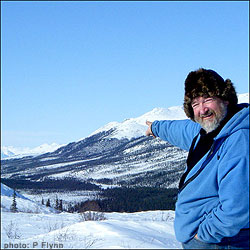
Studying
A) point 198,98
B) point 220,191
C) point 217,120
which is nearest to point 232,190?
point 220,191

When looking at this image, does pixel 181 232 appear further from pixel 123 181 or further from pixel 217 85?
pixel 123 181

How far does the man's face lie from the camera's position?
126 inches

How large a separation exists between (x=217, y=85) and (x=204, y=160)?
72 cm

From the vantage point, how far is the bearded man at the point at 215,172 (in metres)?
2.75

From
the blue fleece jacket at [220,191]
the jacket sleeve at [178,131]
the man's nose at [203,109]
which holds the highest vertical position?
the man's nose at [203,109]

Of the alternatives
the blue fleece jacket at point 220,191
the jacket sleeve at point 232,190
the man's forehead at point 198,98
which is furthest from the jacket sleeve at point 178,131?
the jacket sleeve at point 232,190

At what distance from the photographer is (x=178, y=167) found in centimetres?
17400

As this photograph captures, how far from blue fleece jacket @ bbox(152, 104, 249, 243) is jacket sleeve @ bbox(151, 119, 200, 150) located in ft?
2.62

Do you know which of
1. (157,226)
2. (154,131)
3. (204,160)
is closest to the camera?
(204,160)

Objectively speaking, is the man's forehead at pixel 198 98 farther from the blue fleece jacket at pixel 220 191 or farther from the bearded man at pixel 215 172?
the blue fleece jacket at pixel 220 191

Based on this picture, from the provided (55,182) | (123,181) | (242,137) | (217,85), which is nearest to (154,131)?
(217,85)

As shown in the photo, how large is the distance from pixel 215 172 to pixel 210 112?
59 centimetres

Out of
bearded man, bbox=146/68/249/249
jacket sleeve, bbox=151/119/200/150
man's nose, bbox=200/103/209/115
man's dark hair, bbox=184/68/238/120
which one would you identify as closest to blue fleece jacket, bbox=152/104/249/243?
bearded man, bbox=146/68/249/249

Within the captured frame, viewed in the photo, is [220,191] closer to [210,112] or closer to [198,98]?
[210,112]
